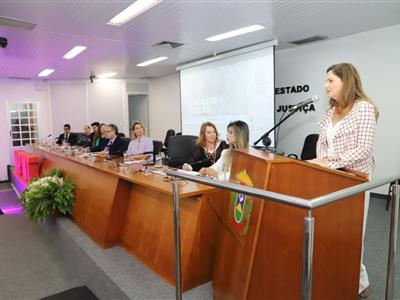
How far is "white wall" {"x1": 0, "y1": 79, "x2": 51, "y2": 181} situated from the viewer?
360 inches

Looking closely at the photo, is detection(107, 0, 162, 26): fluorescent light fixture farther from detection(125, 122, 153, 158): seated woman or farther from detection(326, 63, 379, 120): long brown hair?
detection(326, 63, 379, 120): long brown hair

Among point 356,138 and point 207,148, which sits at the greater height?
point 356,138

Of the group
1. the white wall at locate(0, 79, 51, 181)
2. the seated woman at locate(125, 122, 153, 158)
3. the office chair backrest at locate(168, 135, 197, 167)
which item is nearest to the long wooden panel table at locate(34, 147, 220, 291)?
the office chair backrest at locate(168, 135, 197, 167)

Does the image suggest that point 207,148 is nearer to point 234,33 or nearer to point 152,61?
point 234,33

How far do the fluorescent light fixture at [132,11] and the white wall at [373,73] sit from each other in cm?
332

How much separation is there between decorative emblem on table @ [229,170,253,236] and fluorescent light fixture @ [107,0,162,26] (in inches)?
108

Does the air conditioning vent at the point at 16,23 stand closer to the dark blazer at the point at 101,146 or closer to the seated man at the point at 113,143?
the seated man at the point at 113,143

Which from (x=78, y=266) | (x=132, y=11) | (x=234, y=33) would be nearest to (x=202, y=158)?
(x=78, y=266)

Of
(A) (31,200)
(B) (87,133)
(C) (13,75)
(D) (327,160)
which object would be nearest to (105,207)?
(A) (31,200)

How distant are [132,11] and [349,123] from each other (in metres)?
3.18

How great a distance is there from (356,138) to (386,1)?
2896 millimetres

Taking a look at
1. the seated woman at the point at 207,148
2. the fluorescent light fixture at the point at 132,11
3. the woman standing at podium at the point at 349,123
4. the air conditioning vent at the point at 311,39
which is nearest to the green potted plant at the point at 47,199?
the seated woman at the point at 207,148

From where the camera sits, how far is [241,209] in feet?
5.17

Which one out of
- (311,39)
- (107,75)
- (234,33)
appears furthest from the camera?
(107,75)
